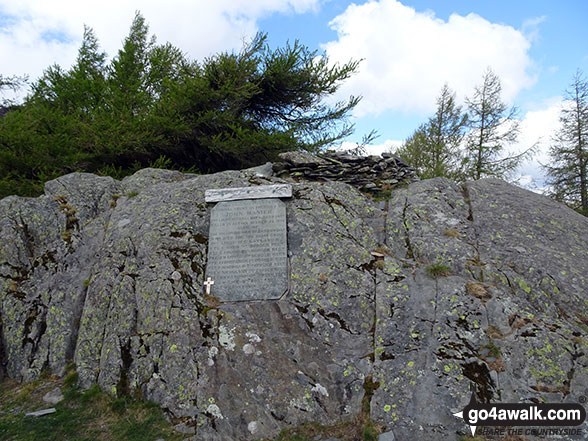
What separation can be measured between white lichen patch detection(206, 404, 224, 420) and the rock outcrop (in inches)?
1.0

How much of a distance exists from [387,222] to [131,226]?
17.2 ft

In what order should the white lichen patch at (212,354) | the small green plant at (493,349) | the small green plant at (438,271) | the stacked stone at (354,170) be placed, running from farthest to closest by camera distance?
the stacked stone at (354,170) < the small green plant at (438,271) < the white lichen patch at (212,354) < the small green plant at (493,349)

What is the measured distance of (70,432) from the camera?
5.16 m

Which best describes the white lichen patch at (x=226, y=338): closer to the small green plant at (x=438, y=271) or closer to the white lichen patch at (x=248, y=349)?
the white lichen patch at (x=248, y=349)

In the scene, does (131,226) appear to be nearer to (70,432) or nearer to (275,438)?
(70,432)

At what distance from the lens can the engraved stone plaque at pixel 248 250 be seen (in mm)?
6492

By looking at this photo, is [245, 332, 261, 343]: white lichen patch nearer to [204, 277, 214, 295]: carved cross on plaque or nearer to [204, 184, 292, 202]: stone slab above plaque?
[204, 277, 214, 295]: carved cross on plaque

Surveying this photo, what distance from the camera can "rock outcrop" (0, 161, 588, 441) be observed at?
5164 mm

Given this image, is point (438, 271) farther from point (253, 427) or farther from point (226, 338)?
point (253, 427)

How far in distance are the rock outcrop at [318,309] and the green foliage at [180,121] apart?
12.3ft

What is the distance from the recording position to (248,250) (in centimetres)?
695

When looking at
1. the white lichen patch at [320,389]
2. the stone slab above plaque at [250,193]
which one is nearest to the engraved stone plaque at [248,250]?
the stone slab above plaque at [250,193]

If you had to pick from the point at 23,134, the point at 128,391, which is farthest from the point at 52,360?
the point at 23,134

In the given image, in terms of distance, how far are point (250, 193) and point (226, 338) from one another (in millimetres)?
2992
